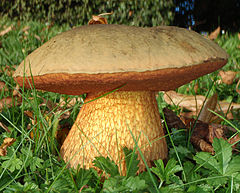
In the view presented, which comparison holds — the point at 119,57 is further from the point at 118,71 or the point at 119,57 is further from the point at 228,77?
the point at 228,77

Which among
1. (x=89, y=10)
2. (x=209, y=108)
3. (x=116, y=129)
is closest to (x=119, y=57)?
(x=116, y=129)

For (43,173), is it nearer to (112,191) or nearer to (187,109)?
(112,191)

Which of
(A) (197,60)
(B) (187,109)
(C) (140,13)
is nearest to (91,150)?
(A) (197,60)

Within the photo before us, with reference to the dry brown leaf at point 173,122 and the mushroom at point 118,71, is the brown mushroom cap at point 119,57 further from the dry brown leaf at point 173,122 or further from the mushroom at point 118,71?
the dry brown leaf at point 173,122

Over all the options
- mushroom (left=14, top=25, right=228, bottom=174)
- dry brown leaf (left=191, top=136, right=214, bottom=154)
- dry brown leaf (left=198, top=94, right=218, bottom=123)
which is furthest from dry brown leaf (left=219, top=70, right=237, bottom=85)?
mushroom (left=14, top=25, right=228, bottom=174)

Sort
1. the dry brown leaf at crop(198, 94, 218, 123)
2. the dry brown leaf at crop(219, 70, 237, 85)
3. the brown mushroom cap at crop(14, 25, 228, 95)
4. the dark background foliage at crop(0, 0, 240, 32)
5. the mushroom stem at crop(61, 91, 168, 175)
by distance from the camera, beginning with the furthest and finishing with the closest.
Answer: the dark background foliage at crop(0, 0, 240, 32) → the dry brown leaf at crop(219, 70, 237, 85) → the dry brown leaf at crop(198, 94, 218, 123) → the mushroom stem at crop(61, 91, 168, 175) → the brown mushroom cap at crop(14, 25, 228, 95)

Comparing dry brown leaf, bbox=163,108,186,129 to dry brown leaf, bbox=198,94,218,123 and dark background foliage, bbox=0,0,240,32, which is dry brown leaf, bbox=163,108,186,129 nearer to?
dry brown leaf, bbox=198,94,218,123

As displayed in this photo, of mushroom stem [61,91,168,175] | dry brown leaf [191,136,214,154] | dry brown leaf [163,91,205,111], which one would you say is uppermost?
mushroom stem [61,91,168,175]
